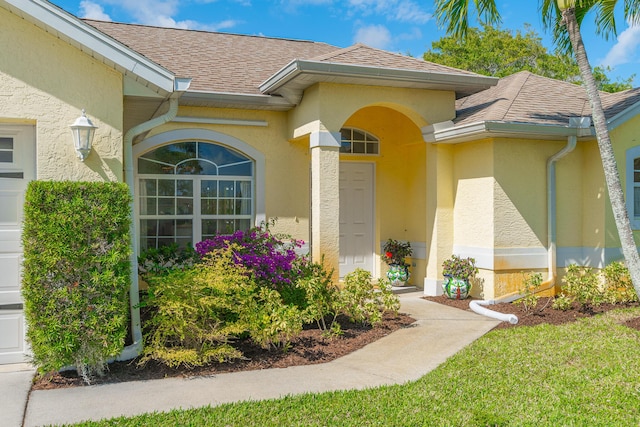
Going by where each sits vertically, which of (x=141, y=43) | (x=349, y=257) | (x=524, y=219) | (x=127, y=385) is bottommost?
(x=127, y=385)

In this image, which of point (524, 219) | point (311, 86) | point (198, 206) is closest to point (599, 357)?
point (524, 219)

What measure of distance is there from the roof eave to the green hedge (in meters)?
4.04

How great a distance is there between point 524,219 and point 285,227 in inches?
176

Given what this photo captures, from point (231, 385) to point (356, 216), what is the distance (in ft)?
21.3

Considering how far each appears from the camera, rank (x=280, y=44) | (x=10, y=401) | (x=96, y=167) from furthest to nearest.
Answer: (x=280, y=44) → (x=96, y=167) → (x=10, y=401)

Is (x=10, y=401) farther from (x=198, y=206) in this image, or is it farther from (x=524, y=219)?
(x=524, y=219)

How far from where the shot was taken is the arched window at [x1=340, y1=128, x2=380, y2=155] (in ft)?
38.8

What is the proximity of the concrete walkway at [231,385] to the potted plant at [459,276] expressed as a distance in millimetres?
2420

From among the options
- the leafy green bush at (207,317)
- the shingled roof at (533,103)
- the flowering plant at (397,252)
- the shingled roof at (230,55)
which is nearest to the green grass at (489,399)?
the leafy green bush at (207,317)

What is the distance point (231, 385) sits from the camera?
594cm

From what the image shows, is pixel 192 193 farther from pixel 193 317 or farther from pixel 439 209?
pixel 439 209

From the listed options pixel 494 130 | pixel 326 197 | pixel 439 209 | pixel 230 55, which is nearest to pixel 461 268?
pixel 439 209

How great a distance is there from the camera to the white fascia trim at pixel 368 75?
889 centimetres

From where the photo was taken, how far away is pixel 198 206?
1038 centimetres
